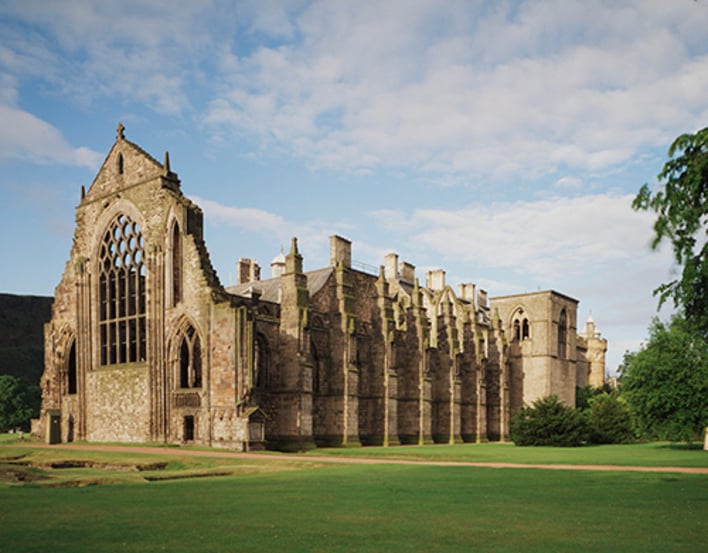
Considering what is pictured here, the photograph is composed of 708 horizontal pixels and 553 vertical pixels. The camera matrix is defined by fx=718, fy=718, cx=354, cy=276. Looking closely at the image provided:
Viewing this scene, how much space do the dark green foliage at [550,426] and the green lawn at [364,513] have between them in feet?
68.5

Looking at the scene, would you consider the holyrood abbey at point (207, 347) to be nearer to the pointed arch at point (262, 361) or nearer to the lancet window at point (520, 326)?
the pointed arch at point (262, 361)

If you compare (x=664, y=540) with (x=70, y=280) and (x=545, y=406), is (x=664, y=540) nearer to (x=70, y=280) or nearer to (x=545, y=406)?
(x=545, y=406)

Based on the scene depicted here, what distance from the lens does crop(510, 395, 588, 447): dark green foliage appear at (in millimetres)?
40688

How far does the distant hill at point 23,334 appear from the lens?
11752cm

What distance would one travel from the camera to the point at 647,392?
36969mm

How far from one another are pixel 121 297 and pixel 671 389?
30117 mm

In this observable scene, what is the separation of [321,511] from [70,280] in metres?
35.9

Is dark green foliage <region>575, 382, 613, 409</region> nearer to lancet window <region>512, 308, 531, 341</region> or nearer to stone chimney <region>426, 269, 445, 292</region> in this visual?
lancet window <region>512, 308, 531, 341</region>

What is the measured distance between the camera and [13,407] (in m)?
74.6

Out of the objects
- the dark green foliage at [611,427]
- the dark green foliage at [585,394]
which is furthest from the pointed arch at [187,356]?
the dark green foliage at [585,394]

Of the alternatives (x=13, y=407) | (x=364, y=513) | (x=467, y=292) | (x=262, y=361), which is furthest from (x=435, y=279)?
(x=364, y=513)

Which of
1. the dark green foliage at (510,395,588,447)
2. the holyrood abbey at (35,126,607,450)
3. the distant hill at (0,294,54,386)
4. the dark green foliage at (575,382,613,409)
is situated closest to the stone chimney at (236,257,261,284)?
the holyrood abbey at (35,126,607,450)

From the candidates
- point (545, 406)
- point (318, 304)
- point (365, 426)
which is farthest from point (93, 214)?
point (545, 406)

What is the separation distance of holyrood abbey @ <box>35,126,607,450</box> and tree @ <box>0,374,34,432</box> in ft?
107
